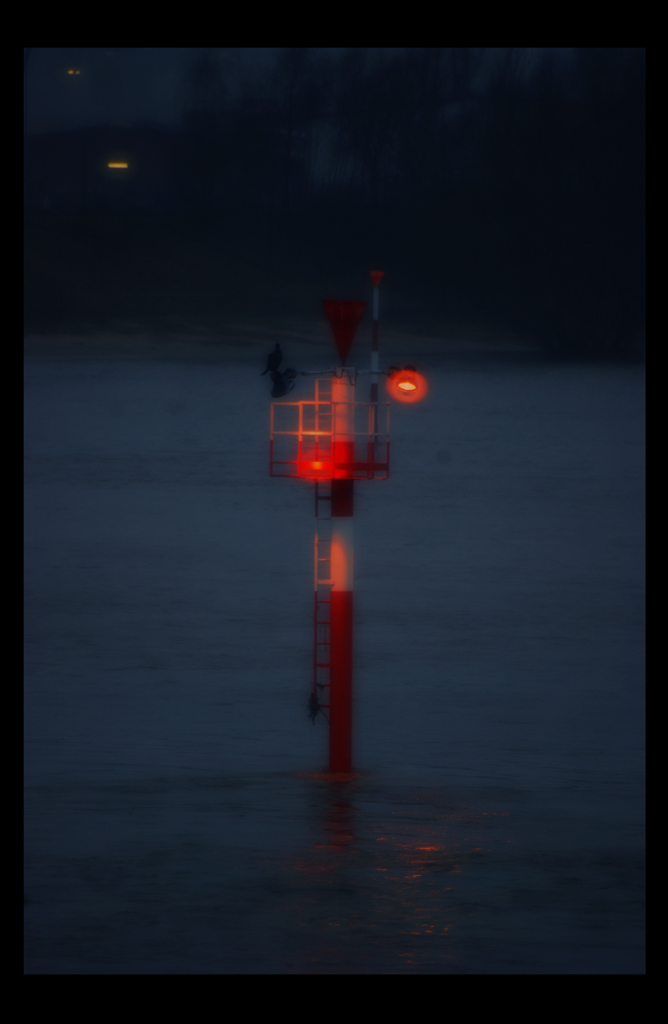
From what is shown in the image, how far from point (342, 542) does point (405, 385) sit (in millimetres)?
1558

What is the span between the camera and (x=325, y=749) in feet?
54.2

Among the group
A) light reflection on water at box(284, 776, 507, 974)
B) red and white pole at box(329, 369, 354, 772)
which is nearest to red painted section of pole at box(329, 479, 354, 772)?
red and white pole at box(329, 369, 354, 772)

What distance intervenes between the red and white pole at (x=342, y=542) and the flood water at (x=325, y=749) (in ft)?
4.68

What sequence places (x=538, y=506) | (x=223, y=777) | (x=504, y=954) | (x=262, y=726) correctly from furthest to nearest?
(x=538, y=506), (x=262, y=726), (x=223, y=777), (x=504, y=954)

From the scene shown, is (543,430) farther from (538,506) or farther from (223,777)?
(223,777)

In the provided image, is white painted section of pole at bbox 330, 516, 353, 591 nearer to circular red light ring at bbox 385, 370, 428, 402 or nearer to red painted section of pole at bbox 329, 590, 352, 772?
red painted section of pole at bbox 329, 590, 352, 772

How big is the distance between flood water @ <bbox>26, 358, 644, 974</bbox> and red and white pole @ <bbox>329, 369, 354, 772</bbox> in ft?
4.68

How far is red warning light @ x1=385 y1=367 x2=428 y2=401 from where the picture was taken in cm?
1217

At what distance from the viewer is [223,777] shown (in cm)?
1516

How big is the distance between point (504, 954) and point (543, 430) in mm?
66696

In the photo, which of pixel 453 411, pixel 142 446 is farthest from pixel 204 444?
pixel 453 411

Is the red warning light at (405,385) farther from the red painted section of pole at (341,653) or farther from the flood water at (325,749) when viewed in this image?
the flood water at (325,749)

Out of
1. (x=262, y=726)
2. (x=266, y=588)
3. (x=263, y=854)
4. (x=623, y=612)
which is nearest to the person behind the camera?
(x=263, y=854)

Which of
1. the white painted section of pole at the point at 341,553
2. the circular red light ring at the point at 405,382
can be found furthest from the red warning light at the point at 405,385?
the white painted section of pole at the point at 341,553
